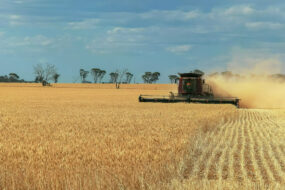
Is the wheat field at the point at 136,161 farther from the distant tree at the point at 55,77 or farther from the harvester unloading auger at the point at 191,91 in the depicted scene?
the distant tree at the point at 55,77

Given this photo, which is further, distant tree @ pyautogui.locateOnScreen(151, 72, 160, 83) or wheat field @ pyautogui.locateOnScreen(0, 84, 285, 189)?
distant tree @ pyautogui.locateOnScreen(151, 72, 160, 83)

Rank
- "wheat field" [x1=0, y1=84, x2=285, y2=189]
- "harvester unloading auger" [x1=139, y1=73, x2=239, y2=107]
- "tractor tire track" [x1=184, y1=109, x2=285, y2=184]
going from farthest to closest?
"harvester unloading auger" [x1=139, y1=73, x2=239, y2=107]
"tractor tire track" [x1=184, y1=109, x2=285, y2=184]
"wheat field" [x1=0, y1=84, x2=285, y2=189]

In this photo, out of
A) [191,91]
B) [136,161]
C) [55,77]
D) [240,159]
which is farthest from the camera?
[55,77]

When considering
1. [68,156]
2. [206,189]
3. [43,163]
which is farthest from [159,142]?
[206,189]

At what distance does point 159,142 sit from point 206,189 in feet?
11.9

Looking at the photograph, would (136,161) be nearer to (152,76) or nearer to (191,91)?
(191,91)

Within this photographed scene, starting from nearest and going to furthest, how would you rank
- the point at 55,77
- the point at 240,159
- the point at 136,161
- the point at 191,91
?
1. the point at 136,161
2. the point at 240,159
3. the point at 191,91
4. the point at 55,77

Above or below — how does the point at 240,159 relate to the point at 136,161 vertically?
below

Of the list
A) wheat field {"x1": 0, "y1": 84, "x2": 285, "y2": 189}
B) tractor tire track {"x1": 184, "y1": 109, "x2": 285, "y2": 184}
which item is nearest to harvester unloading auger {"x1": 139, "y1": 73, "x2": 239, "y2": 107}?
tractor tire track {"x1": 184, "y1": 109, "x2": 285, "y2": 184}

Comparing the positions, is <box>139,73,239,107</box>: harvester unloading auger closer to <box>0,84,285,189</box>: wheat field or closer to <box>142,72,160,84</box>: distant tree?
<box>0,84,285,189</box>: wheat field

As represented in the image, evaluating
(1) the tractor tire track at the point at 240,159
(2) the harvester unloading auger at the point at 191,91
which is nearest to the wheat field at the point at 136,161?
(1) the tractor tire track at the point at 240,159

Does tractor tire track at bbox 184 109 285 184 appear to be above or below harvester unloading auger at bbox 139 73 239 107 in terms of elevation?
below

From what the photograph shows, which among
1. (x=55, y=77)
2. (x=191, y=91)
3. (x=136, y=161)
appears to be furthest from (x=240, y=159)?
(x=55, y=77)

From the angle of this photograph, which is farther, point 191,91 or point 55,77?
point 55,77
